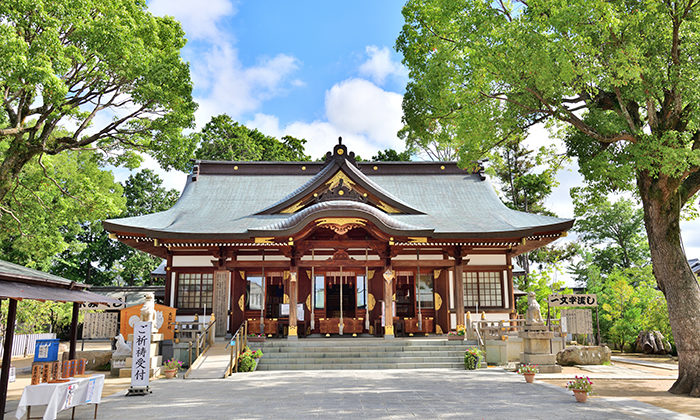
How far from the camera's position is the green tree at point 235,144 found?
3791cm

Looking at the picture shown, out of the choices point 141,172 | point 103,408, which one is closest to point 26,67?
point 103,408

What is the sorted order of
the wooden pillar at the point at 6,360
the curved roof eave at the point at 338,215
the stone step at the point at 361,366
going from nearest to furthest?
the wooden pillar at the point at 6,360, the stone step at the point at 361,366, the curved roof eave at the point at 338,215

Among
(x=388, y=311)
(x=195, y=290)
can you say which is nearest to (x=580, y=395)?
(x=388, y=311)

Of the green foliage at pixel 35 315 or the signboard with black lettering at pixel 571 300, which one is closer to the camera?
the signboard with black lettering at pixel 571 300

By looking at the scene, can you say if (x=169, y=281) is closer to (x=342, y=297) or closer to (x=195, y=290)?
(x=195, y=290)

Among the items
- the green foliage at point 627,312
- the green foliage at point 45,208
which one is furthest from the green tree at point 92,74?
the green foliage at point 627,312

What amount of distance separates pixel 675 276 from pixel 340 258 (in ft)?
33.0

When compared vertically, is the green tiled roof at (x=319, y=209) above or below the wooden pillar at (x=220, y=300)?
above

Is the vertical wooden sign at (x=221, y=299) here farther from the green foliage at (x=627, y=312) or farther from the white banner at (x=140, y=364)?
the green foliage at (x=627, y=312)

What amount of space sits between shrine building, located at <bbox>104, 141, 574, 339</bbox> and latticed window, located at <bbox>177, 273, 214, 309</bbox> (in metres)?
0.04

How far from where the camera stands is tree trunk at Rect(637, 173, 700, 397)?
989 cm

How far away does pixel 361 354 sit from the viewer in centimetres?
1452

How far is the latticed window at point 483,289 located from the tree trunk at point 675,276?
7696mm

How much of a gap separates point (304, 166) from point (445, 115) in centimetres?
1034
